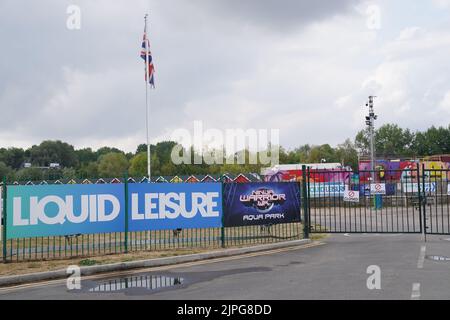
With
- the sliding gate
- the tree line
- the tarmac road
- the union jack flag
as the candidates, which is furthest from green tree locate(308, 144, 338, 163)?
the tarmac road

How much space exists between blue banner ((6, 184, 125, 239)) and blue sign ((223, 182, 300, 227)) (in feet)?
10.6

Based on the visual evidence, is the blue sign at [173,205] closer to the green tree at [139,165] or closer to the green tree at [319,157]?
the green tree at [139,165]

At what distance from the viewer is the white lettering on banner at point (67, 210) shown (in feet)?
42.4

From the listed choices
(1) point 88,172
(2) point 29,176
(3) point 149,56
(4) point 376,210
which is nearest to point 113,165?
(1) point 88,172

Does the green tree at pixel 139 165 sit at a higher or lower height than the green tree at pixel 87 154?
lower

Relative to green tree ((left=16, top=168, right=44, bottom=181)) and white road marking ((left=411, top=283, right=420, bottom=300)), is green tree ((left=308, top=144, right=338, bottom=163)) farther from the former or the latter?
white road marking ((left=411, top=283, right=420, bottom=300))

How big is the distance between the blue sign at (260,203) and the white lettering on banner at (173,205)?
48 centimetres

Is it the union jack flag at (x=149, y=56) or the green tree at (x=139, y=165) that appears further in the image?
the green tree at (x=139, y=165)

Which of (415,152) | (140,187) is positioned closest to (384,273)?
(140,187)

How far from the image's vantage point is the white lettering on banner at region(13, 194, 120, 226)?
12.9 meters

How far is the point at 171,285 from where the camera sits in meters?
9.82

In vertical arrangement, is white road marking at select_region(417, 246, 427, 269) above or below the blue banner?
below

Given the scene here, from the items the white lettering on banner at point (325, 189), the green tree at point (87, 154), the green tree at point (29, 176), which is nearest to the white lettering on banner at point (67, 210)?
the green tree at point (29, 176)

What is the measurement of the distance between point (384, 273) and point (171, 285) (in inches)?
169
